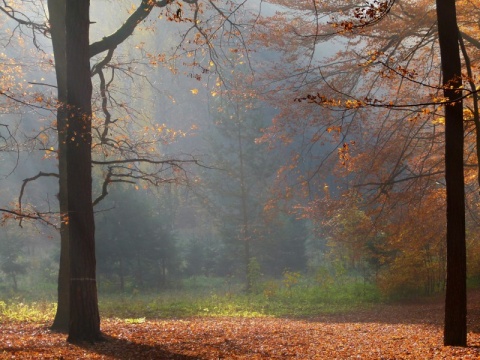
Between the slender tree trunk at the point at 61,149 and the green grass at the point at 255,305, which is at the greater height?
the slender tree trunk at the point at 61,149

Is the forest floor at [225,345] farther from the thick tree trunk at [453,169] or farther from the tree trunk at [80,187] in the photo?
the thick tree trunk at [453,169]

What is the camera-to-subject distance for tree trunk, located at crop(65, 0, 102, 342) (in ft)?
24.4

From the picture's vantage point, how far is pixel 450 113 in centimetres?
700

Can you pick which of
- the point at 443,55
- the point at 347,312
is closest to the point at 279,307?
the point at 347,312

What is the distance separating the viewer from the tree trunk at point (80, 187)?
745 cm

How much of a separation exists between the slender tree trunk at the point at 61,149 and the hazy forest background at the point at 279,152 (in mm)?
344

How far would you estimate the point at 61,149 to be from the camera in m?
9.75

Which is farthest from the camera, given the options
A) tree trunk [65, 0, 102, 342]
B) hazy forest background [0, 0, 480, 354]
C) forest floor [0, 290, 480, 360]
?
hazy forest background [0, 0, 480, 354]

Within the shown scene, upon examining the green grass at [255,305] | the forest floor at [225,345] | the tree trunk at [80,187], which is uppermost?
the tree trunk at [80,187]

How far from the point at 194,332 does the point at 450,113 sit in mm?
5524

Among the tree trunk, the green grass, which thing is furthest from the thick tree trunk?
the green grass

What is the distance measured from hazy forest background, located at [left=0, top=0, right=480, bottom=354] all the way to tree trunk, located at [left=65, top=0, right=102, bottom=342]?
449mm

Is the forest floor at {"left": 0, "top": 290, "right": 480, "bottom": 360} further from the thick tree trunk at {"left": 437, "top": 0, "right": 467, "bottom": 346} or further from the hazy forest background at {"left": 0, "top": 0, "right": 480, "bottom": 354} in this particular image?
the hazy forest background at {"left": 0, "top": 0, "right": 480, "bottom": 354}

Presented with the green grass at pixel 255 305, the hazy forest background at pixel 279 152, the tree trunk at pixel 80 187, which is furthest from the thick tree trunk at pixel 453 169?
the green grass at pixel 255 305
